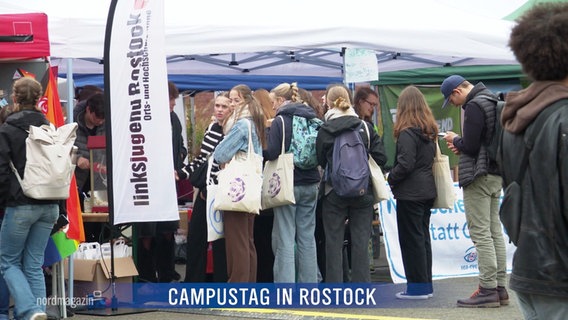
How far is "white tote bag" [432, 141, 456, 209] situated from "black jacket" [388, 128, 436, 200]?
0.28 feet

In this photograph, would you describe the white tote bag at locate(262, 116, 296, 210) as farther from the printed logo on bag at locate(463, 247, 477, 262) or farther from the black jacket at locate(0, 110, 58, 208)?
the printed logo on bag at locate(463, 247, 477, 262)

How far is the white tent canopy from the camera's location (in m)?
8.90

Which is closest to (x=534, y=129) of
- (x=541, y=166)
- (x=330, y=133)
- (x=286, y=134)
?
(x=541, y=166)

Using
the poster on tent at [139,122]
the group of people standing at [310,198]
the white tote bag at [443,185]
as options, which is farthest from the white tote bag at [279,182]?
the white tote bag at [443,185]

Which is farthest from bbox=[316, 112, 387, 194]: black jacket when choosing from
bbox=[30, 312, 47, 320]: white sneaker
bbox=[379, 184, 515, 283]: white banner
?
bbox=[30, 312, 47, 320]: white sneaker

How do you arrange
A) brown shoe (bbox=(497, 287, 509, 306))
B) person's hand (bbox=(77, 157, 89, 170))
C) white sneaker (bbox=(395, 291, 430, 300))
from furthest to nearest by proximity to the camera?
person's hand (bbox=(77, 157, 89, 170))
white sneaker (bbox=(395, 291, 430, 300))
brown shoe (bbox=(497, 287, 509, 306))

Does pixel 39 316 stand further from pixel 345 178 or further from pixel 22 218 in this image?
pixel 345 178

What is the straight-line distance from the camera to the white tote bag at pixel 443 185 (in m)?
9.06

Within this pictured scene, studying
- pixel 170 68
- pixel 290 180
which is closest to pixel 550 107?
pixel 290 180

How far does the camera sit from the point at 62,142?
7.53 meters

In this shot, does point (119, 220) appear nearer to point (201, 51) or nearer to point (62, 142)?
point (62, 142)

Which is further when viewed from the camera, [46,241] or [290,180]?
[290,180]

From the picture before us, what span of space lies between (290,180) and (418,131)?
1.23 meters

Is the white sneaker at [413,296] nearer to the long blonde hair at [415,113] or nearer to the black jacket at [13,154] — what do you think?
the long blonde hair at [415,113]
